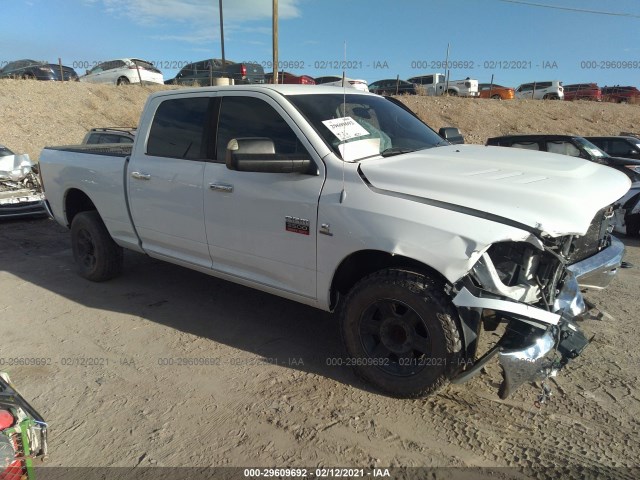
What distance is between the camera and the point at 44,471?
2578 mm

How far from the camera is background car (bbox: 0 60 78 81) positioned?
2178 centimetres

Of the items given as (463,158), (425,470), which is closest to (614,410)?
(425,470)

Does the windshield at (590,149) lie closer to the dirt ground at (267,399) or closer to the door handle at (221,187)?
the dirt ground at (267,399)

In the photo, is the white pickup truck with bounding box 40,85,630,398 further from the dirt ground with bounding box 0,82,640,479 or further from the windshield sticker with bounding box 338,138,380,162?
the dirt ground with bounding box 0,82,640,479

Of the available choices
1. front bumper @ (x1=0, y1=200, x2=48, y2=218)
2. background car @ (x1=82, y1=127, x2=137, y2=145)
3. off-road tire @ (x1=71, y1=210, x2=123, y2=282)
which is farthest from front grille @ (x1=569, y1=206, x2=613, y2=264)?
front bumper @ (x1=0, y1=200, x2=48, y2=218)

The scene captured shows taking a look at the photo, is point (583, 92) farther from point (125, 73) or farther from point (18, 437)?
point (18, 437)

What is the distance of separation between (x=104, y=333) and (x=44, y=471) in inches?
67.5

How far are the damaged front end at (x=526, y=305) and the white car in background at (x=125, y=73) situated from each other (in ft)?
75.9

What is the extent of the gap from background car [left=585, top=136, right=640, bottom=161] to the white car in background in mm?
19411

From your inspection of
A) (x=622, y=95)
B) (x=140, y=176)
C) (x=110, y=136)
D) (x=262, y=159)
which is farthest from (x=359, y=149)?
(x=622, y=95)

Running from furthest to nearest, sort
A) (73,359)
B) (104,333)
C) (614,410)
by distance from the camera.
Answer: (104,333) < (73,359) < (614,410)

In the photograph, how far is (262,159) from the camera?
326 centimetres

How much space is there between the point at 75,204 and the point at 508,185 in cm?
497

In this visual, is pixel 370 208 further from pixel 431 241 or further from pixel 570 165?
pixel 570 165
